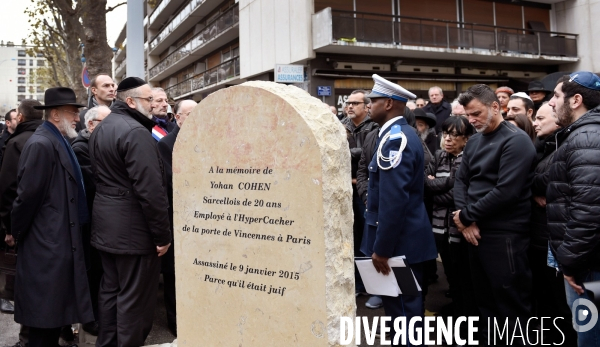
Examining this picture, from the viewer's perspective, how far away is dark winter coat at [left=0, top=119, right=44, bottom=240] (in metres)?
4.07

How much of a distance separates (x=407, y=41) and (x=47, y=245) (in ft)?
57.4

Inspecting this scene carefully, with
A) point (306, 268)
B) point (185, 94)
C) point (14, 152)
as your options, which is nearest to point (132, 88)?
point (14, 152)

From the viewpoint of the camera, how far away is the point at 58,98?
404cm

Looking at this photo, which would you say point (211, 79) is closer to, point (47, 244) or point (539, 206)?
point (47, 244)

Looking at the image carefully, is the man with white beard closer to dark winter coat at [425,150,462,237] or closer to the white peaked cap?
the white peaked cap

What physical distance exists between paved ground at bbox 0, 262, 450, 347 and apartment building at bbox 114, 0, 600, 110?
1296 cm

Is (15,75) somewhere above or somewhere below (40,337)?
above

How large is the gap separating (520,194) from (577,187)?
0.75m

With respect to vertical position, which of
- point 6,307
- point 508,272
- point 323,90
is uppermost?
point 323,90

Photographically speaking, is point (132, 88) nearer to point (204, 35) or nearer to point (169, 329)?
point (169, 329)

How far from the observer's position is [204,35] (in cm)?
2888

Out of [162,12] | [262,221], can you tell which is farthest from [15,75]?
[262,221]

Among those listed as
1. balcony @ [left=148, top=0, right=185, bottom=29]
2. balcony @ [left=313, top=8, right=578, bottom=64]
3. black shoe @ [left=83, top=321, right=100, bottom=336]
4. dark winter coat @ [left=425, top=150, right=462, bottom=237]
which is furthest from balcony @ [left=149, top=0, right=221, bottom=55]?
black shoe @ [left=83, top=321, right=100, bottom=336]

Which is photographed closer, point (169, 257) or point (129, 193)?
point (129, 193)
